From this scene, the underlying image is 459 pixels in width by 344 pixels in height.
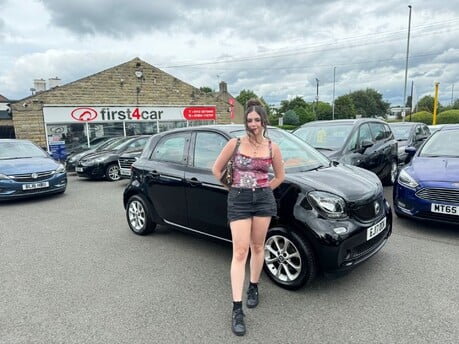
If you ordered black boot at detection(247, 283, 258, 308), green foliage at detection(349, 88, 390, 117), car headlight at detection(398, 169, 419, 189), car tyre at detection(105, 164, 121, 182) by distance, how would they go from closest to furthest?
black boot at detection(247, 283, 258, 308), car headlight at detection(398, 169, 419, 189), car tyre at detection(105, 164, 121, 182), green foliage at detection(349, 88, 390, 117)

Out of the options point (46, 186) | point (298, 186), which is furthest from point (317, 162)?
point (46, 186)

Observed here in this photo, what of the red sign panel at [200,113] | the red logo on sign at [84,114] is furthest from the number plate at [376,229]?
the red sign panel at [200,113]

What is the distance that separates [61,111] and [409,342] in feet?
57.8

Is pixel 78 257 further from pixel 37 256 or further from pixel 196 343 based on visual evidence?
pixel 196 343

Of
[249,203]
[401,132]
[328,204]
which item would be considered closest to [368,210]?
[328,204]

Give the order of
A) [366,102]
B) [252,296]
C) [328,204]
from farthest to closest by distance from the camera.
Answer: [366,102]
[328,204]
[252,296]

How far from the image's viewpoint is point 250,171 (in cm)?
259

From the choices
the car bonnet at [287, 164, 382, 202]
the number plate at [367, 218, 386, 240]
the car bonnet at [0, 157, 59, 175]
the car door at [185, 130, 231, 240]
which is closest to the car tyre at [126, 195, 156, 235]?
the car door at [185, 130, 231, 240]

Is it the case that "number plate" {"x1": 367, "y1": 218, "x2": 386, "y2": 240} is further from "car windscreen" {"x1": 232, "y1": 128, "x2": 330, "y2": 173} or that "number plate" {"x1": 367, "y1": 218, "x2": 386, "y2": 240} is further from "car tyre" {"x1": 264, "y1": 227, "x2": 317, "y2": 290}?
"car windscreen" {"x1": 232, "y1": 128, "x2": 330, "y2": 173}

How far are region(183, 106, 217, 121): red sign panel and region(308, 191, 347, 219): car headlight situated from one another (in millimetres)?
18407

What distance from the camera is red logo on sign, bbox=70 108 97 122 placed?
16734 mm

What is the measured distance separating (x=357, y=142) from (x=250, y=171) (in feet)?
15.3

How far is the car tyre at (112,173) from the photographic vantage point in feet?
34.7

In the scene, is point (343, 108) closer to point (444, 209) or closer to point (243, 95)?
point (243, 95)
